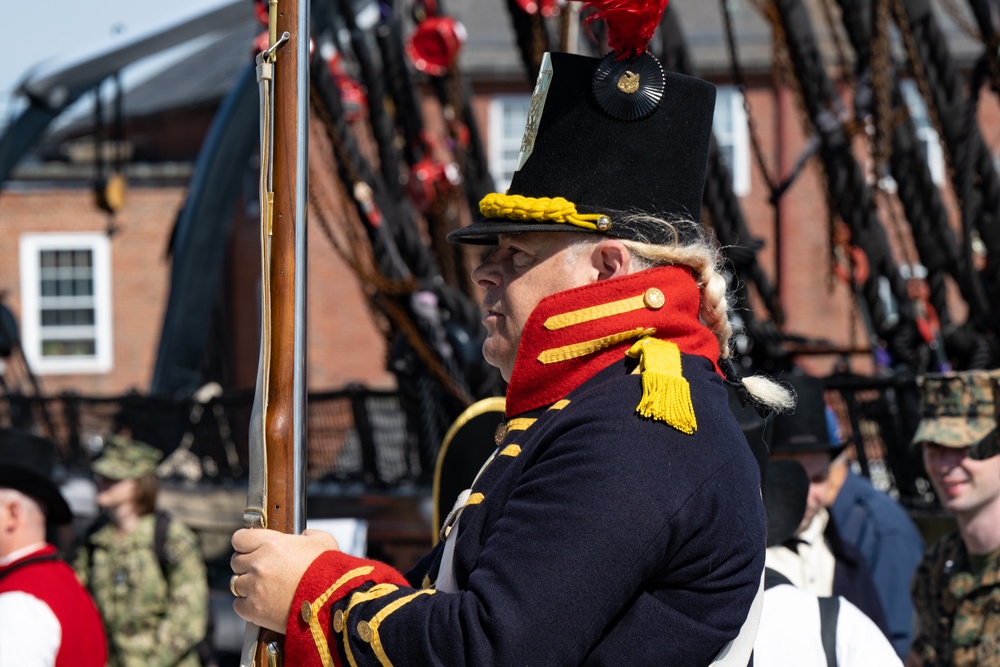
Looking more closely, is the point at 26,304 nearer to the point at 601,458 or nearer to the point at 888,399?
the point at 888,399

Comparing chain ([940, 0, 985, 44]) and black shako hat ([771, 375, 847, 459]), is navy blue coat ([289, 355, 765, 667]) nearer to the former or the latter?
black shako hat ([771, 375, 847, 459])

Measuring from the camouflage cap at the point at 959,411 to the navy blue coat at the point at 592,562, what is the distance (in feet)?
7.42

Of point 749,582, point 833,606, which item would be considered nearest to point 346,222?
point 833,606

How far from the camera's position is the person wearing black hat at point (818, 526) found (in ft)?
14.9

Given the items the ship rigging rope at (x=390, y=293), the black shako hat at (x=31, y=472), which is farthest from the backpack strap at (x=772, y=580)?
the ship rigging rope at (x=390, y=293)

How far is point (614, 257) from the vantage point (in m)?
2.14

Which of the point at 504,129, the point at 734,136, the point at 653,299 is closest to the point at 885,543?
the point at 653,299

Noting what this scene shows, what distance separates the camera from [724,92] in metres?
24.6

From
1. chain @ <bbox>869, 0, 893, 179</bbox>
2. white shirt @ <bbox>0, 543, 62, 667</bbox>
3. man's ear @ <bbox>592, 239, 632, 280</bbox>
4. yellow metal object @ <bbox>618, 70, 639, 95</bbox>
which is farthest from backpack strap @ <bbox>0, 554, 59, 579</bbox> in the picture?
chain @ <bbox>869, 0, 893, 179</bbox>

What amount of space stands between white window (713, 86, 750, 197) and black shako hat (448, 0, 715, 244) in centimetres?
2153

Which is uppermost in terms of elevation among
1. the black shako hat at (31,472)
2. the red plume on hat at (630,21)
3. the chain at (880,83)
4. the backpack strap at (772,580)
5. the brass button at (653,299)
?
the chain at (880,83)

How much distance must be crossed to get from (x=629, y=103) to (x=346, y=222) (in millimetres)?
6485

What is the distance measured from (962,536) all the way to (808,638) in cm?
154

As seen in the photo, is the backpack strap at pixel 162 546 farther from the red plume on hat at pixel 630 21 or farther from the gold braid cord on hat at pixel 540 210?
the red plume on hat at pixel 630 21
